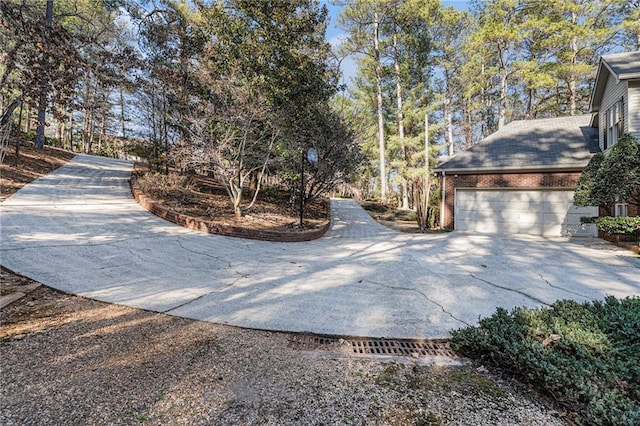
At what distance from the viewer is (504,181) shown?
435 inches

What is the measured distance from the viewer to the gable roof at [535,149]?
10.5 meters

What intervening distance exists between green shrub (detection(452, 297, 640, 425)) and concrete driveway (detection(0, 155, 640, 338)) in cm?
62

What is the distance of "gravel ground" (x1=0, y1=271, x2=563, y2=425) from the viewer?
69.4 inches

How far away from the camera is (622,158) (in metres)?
7.27

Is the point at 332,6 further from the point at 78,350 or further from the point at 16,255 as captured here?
the point at 78,350

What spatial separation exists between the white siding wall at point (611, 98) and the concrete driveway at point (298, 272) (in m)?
4.04

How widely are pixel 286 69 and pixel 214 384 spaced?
9222 millimetres

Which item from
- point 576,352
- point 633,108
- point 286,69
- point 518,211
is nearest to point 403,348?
point 576,352

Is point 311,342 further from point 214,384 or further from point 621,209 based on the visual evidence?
point 621,209

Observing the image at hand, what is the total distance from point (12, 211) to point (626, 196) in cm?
1470

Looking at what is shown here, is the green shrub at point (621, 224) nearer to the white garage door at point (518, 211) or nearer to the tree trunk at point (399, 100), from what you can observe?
the white garage door at point (518, 211)

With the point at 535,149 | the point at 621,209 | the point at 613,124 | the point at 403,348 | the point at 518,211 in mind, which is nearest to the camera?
the point at 403,348

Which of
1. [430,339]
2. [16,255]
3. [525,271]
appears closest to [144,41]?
[16,255]

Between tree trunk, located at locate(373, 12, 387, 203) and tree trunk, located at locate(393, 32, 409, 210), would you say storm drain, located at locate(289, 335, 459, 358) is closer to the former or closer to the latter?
tree trunk, located at locate(393, 32, 409, 210)
